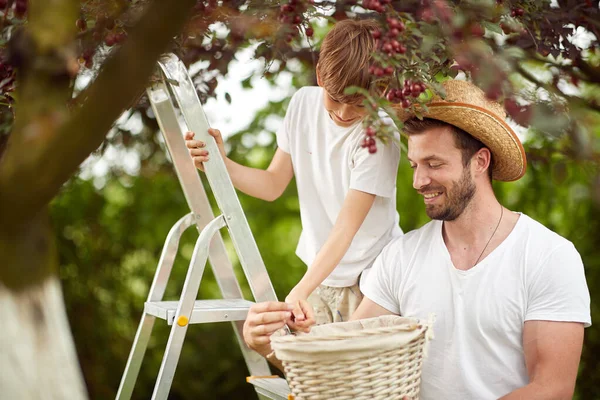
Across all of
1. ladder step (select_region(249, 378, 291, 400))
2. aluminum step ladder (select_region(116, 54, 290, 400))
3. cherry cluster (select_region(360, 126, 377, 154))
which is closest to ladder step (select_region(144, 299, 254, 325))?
aluminum step ladder (select_region(116, 54, 290, 400))

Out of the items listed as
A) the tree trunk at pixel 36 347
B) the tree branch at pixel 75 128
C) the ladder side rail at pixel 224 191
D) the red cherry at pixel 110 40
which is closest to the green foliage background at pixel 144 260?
the ladder side rail at pixel 224 191

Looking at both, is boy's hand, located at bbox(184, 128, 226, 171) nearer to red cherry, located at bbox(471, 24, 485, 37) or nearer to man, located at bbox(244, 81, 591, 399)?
man, located at bbox(244, 81, 591, 399)

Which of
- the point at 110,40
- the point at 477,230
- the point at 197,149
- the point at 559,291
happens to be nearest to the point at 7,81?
the point at 110,40

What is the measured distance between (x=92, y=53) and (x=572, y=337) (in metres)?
1.53

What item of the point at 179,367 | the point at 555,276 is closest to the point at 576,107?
the point at 555,276

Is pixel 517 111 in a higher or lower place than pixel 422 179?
higher

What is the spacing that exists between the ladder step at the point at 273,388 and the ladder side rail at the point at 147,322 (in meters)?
0.41

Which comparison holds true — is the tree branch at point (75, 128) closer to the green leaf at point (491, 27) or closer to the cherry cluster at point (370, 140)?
the cherry cluster at point (370, 140)

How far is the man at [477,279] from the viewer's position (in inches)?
85.6

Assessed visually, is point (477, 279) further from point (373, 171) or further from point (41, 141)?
point (41, 141)

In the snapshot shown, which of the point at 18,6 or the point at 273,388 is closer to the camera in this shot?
the point at 18,6

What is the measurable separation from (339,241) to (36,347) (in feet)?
3.79

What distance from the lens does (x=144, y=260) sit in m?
4.18

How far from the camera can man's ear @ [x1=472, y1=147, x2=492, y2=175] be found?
248cm
